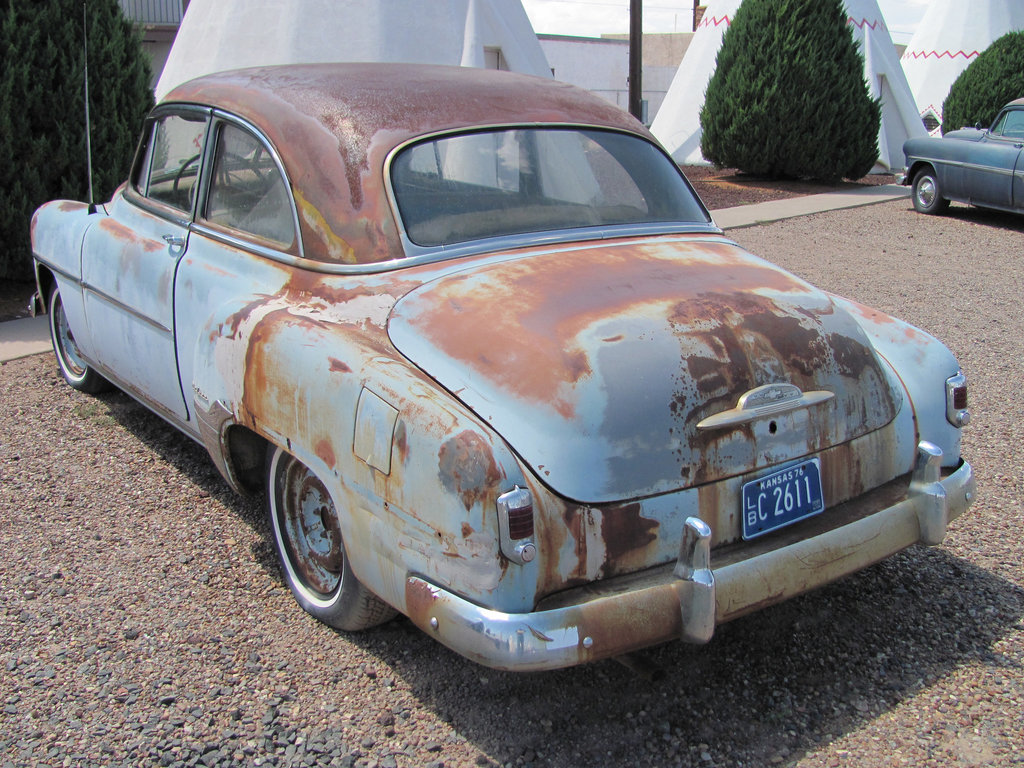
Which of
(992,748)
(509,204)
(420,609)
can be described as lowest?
(992,748)

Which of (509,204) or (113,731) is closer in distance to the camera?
(113,731)

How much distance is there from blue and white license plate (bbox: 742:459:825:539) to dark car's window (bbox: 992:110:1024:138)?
1034 cm

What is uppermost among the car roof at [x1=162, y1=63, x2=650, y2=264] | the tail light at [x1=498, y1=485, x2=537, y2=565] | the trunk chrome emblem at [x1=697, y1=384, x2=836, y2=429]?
the car roof at [x1=162, y1=63, x2=650, y2=264]

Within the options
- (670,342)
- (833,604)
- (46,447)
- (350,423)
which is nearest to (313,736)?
(350,423)

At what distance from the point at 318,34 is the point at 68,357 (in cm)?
980

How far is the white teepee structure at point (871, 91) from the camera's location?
61.7ft

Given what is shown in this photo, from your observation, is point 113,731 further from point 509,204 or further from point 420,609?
point 509,204

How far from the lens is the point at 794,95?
15016 mm

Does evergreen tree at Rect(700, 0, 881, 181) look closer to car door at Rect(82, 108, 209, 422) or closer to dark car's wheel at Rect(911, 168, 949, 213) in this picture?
dark car's wheel at Rect(911, 168, 949, 213)

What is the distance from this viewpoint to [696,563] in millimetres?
2523

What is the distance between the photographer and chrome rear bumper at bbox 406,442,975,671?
93.3 inches

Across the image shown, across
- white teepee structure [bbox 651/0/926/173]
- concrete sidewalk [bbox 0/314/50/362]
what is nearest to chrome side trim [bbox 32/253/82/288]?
concrete sidewalk [bbox 0/314/50/362]

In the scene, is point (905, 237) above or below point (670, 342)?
below

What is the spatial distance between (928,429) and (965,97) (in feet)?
65.4
